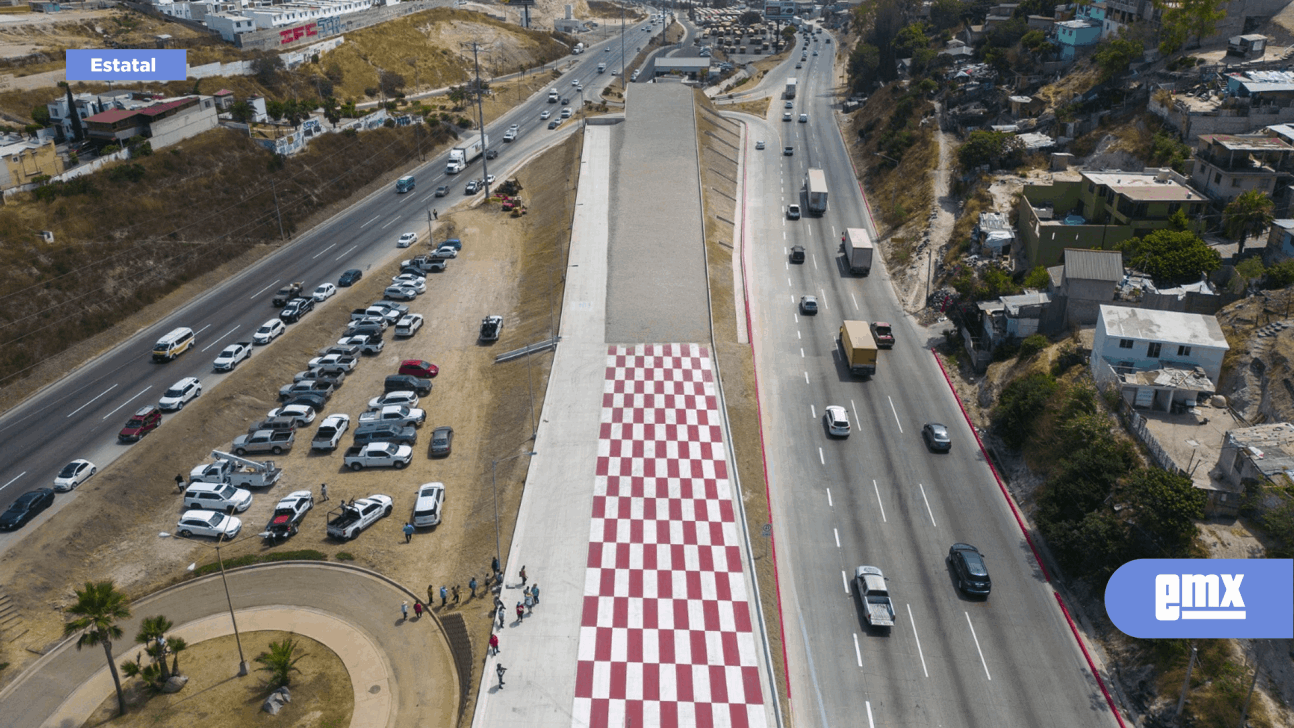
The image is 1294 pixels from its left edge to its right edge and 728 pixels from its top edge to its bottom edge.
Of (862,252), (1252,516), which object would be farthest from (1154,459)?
(862,252)

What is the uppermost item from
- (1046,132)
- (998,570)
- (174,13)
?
(174,13)

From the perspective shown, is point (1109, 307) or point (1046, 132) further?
point (1046, 132)

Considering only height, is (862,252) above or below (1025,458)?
above

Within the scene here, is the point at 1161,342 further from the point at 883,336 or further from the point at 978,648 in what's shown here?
the point at 978,648

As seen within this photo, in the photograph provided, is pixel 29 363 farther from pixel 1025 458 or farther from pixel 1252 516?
pixel 1252 516

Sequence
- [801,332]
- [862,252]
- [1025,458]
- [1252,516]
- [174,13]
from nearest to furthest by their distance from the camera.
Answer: [1252,516], [1025,458], [801,332], [862,252], [174,13]

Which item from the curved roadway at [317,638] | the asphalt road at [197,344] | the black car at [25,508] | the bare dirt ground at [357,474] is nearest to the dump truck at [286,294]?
the asphalt road at [197,344]
